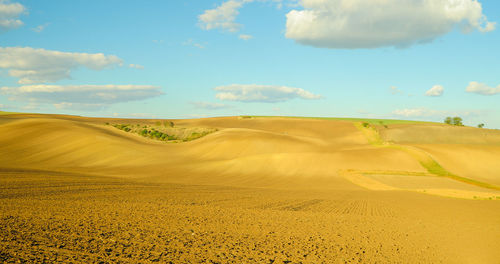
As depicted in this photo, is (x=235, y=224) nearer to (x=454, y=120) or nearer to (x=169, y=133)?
(x=169, y=133)

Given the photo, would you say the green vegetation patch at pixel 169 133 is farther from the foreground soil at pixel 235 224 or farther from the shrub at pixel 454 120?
the shrub at pixel 454 120

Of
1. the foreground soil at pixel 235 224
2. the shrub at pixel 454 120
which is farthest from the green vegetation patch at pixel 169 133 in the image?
the shrub at pixel 454 120

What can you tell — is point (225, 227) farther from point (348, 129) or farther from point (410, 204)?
point (348, 129)

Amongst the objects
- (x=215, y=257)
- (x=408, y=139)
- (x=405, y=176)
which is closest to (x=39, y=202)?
(x=215, y=257)

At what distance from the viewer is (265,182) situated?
105ft

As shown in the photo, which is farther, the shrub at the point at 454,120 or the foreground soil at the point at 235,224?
the shrub at the point at 454,120

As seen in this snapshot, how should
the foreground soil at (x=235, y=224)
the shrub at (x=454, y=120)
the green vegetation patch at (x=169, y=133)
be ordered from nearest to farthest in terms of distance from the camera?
the foreground soil at (x=235, y=224) < the green vegetation patch at (x=169, y=133) < the shrub at (x=454, y=120)

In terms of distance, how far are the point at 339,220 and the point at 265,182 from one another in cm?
1742

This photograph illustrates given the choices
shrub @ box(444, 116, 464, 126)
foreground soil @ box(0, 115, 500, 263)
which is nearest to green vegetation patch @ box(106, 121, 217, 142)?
foreground soil @ box(0, 115, 500, 263)

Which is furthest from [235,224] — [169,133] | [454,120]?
[454,120]

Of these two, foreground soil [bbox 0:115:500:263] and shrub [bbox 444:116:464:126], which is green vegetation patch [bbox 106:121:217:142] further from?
shrub [bbox 444:116:464:126]

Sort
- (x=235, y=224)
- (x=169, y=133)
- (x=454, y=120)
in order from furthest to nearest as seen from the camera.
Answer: (x=454, y=120) < (x=169, y=133) < (x=235, y=224)

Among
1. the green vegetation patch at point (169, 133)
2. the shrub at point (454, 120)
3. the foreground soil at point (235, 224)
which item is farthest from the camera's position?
the shrub at point (454, 120)

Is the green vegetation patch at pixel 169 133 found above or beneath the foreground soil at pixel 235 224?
above
